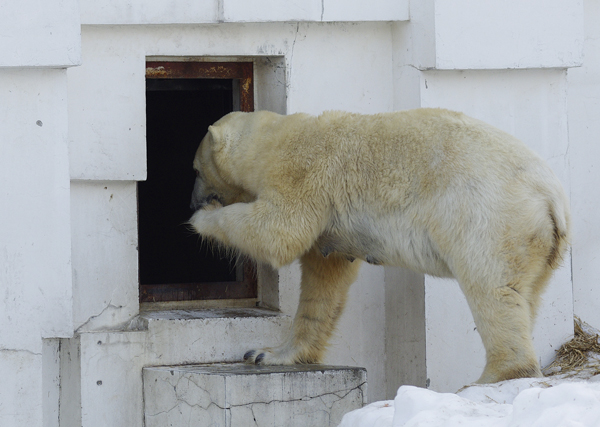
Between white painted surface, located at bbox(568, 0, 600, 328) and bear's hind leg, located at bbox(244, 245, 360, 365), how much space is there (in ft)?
6.57

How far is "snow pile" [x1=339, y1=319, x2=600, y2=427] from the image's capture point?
2781mm

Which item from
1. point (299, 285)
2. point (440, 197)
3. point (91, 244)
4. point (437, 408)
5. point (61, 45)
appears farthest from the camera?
point (299, 285)

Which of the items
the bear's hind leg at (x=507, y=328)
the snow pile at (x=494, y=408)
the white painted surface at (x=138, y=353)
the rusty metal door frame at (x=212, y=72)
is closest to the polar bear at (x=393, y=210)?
the bear's hind leg at (x=507, y=328)

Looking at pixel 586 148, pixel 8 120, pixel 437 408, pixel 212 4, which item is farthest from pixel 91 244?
pixel 586 148

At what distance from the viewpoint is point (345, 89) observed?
18.1 feet

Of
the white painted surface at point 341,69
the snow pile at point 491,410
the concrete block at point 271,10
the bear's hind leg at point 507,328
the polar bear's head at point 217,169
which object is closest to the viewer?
the snow pile at point 491,410

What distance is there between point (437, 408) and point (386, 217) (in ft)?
4.76

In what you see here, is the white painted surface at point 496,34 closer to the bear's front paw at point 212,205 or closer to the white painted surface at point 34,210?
the bear's front paw at point 212,205

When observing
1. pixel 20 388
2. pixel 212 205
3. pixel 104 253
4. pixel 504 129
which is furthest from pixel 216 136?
pixel 504 129

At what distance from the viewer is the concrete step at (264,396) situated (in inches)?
170

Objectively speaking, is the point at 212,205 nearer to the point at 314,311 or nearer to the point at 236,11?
the point at 314,311

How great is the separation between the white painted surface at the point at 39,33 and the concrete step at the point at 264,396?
6.20 ft

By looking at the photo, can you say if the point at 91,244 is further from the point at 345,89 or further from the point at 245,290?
the point at 345,89

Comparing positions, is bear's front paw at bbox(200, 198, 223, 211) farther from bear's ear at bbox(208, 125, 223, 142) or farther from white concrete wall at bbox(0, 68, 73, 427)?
white concrete wall at bbox(0, 68, 73, 427)
